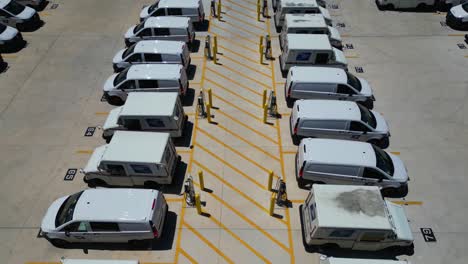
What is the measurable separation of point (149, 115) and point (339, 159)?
345 inches

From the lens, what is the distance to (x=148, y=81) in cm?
1902

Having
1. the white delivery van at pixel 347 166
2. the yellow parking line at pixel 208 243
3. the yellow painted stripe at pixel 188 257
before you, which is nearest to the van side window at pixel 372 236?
the white delivery van at pixel 347 166

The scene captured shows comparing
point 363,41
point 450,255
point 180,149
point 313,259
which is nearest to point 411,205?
point 450,255

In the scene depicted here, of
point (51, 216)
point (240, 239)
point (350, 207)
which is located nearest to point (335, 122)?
point (350, 207)

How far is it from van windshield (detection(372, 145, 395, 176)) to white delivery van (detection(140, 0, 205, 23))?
1622 cm

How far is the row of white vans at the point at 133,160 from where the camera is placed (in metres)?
13.2

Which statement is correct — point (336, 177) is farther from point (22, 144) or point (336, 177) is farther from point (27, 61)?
point (27, 61)

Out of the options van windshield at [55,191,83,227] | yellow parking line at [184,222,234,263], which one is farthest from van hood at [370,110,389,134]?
van windshield at [55,191,83,227]

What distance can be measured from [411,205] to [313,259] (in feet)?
17.2

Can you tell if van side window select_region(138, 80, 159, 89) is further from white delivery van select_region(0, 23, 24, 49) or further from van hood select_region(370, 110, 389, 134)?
white delivery van select_region(0, 23, 24, 49)

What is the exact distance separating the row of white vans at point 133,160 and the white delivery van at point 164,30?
7.12ft

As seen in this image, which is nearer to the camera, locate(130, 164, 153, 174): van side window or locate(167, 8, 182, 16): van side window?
locate(130, 164, 153, 174): van side window

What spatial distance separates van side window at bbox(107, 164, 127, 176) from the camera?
14898mm

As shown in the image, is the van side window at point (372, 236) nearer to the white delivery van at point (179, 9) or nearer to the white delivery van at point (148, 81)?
the white delivery van at point (148, 81)
